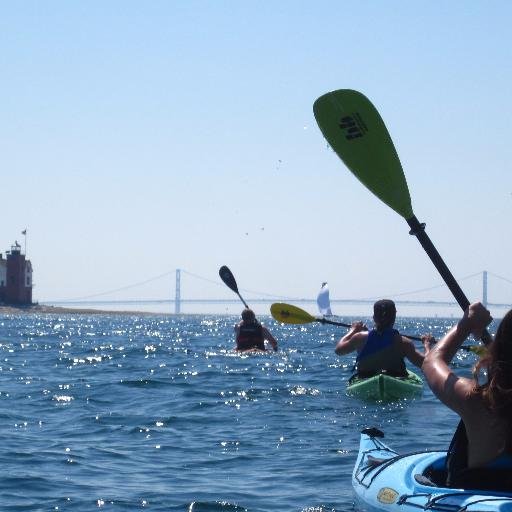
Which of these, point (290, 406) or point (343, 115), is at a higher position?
point (343, 115)

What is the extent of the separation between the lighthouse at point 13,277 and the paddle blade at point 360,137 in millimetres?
87615

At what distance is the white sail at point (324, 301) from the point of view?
17.3 metres

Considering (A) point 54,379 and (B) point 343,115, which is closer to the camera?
(B) point 343,115

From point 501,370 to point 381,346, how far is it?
7974 millimetres

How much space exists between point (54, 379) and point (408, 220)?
9728mm

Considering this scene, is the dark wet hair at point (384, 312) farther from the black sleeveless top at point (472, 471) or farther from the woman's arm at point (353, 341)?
the black sleeveless top at point (472, 471)

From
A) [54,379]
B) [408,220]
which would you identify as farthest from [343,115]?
[54,379]

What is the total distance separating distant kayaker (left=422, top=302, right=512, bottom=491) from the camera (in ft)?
14.3

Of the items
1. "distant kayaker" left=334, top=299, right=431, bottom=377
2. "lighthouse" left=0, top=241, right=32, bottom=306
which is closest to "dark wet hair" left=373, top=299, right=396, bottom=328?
"distant kayaker" left=334, top=299, right=431, bottom=377

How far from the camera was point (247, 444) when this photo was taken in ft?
30.7

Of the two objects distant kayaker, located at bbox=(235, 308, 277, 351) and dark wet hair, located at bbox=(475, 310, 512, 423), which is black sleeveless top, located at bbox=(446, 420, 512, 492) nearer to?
dark wet hair, located at bbox=(475, 310, 512, 423)

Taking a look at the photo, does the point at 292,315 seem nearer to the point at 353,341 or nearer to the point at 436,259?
the point at 353,341

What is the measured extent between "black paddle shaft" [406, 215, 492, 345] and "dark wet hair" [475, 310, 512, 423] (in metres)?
1.42

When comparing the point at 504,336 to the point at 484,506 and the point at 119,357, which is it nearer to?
the point at 484,506
